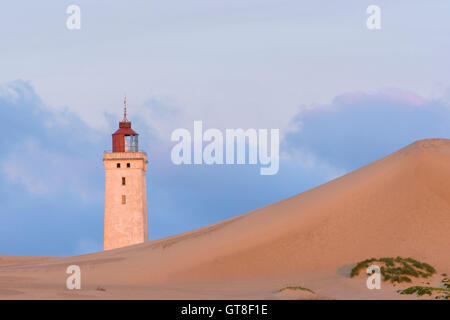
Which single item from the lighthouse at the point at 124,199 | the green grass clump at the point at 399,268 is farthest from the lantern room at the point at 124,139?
the green grass clump at the point at 399,268

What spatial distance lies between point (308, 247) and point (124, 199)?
97.5ft

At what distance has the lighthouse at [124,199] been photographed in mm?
59625

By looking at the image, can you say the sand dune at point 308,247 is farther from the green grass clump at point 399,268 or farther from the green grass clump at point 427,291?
the green grass clump at point 427,291

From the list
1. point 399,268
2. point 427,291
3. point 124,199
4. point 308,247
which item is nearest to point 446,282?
point 399,268

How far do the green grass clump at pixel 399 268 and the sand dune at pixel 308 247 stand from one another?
66 cm

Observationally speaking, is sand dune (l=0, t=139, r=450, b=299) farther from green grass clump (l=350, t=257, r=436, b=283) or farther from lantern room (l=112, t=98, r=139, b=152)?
lantern room (l=112, t=98, r=139, b=152)

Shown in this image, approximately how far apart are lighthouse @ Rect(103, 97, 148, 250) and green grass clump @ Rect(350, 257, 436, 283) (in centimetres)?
3274

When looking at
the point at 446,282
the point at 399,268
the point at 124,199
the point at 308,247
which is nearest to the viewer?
the point at 446,282

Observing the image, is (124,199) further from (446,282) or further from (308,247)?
(446,282)

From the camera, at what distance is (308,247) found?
3259 cm
